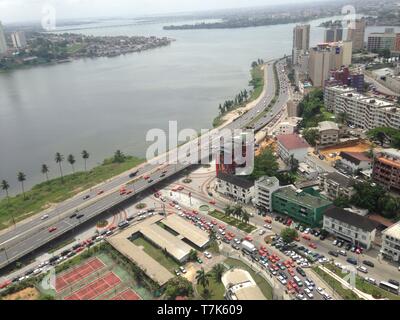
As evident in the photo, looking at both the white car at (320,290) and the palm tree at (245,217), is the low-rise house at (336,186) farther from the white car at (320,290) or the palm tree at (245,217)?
the white car at (320,290)

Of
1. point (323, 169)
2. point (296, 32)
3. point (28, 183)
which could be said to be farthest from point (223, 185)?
point (296, 32)

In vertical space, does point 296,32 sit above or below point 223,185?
above

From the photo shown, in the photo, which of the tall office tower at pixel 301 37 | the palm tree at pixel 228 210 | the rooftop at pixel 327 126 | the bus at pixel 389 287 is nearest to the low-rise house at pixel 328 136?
the rooftop at pixel 327 126

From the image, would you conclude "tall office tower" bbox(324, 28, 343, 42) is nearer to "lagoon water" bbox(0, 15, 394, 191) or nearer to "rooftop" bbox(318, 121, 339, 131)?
"lagoon water" bbox(0, 15, 394, 191)

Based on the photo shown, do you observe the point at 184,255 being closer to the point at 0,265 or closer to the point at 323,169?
the point at 0,265

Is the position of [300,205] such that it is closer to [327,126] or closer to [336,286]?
[336,286]

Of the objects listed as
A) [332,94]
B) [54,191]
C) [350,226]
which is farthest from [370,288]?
[332,94]
